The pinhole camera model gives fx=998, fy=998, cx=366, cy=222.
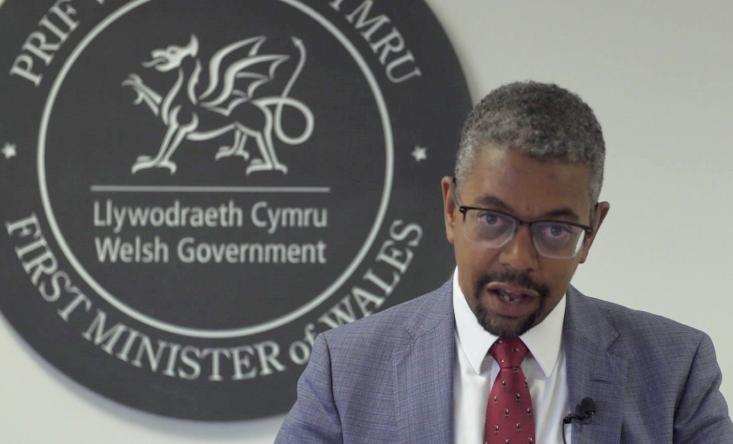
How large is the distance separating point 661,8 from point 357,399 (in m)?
1.57

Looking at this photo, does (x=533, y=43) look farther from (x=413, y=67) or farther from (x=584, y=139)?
(x=584, y=139)

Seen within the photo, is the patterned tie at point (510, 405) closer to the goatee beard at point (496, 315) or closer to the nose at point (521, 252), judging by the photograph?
the goatee beard at point (496, 315)

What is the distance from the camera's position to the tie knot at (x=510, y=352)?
5.09 feet

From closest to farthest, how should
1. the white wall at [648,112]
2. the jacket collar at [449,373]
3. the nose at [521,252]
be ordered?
1. the nose at [521,252]
2. the jacket collar at [449,373]
3. the white wall at [648,112]

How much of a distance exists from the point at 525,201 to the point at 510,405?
323mm

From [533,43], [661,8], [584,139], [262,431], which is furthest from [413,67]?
[584,139]

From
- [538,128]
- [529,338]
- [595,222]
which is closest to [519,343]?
[529,338]

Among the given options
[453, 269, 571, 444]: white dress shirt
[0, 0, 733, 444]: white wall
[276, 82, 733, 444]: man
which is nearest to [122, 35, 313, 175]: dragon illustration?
[0, 0, 733, 444]: white wall

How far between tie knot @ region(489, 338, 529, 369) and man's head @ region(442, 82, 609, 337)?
59 mm

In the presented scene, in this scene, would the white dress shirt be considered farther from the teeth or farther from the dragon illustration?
the dragon illustration

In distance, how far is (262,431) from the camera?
2.71 meters

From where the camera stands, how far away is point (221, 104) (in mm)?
2678

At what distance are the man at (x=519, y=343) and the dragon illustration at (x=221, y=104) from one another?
1.08m

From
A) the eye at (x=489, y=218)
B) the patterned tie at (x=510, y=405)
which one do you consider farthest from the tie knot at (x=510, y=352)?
the eye at (x=489, y=218)
